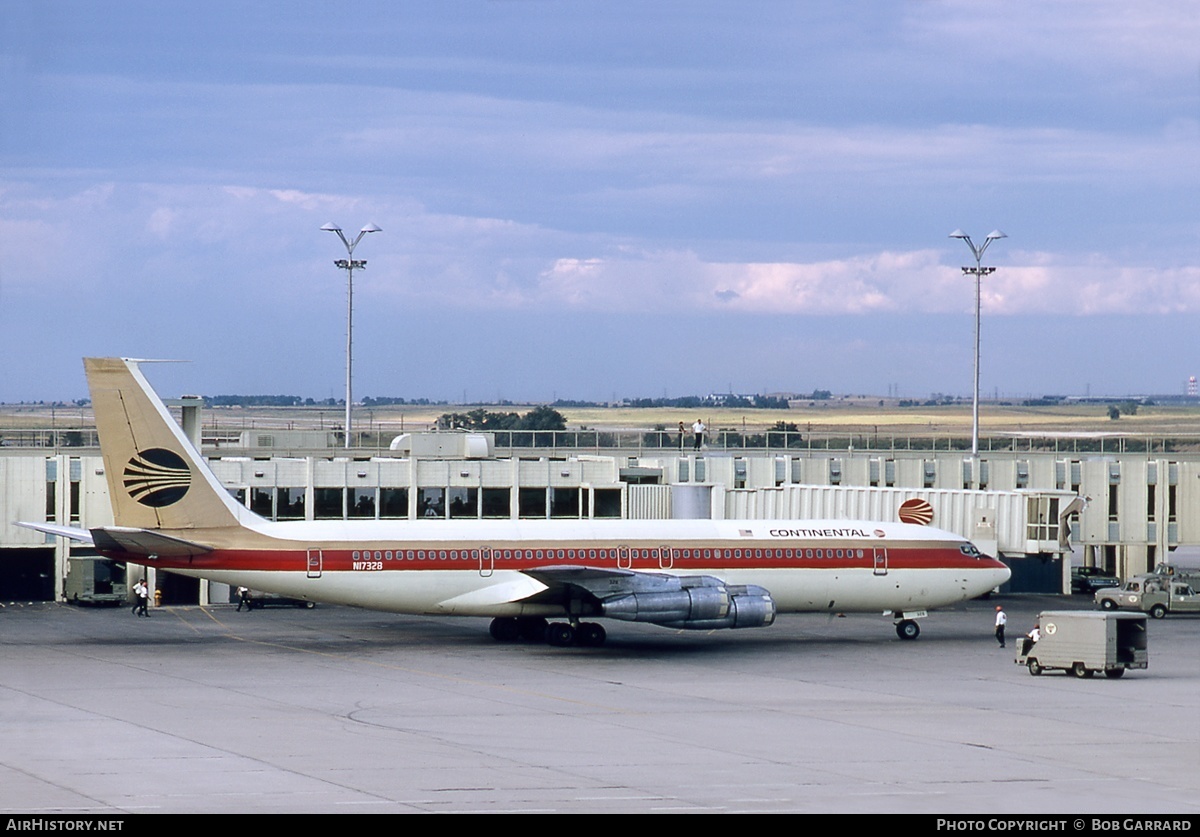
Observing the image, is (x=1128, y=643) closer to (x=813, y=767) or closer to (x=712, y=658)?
(x=712, y=658)

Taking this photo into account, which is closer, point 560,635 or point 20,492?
point 560,635

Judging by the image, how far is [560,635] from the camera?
52.0 meters

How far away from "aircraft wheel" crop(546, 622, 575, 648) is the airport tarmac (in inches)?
37.4

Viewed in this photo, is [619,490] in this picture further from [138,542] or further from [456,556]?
[138,542]

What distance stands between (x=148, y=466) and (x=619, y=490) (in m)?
27.7

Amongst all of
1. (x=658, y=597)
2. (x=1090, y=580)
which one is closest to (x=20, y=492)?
(x=658, y=597)

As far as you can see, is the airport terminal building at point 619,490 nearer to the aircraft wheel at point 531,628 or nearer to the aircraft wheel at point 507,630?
the aircraft wheel at point 507,630

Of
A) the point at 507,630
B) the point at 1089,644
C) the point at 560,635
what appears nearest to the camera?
the point at 1089,644

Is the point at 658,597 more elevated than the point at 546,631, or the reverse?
the point at 658,597

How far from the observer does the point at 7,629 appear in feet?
185

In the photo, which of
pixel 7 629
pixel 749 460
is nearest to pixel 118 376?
pixel 7 629

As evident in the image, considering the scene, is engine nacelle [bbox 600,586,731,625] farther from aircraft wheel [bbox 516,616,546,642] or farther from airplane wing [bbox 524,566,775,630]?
aircraft wheel [bbox 516,616,546,642]

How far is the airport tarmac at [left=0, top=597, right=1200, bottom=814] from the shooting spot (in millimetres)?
25266

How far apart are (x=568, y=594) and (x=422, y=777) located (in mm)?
24324
